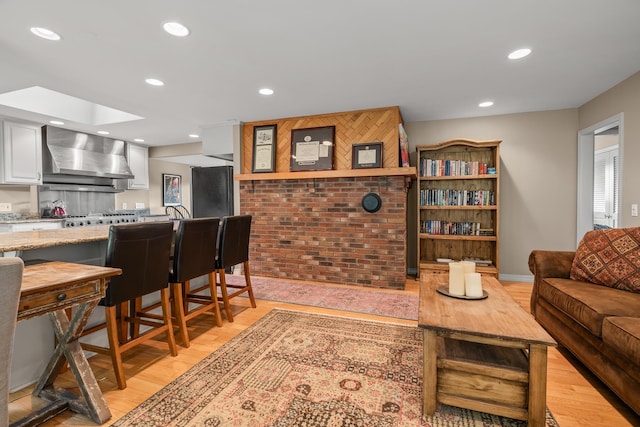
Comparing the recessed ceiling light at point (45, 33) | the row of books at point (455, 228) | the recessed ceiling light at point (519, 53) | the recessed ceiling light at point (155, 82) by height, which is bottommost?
the row of books at point (455, 228)

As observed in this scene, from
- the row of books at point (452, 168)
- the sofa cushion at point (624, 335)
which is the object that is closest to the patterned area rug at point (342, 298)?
the sofa cushion at point (624, 335)

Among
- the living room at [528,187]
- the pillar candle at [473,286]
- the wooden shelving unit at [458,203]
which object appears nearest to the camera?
the pillar candle at [473,286]

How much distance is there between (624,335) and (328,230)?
9.91ft

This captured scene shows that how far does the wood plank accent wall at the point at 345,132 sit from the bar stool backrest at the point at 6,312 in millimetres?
3475

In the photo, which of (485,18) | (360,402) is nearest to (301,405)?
(360,402)

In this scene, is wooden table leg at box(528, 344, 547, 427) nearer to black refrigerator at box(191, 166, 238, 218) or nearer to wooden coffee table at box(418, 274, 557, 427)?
wooden coffee table at box(418, 274, 557, 427)

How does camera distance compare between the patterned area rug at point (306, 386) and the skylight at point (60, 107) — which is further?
the skylight at point (60, 107)

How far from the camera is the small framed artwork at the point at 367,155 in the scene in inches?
151

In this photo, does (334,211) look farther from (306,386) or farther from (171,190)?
(171,190)

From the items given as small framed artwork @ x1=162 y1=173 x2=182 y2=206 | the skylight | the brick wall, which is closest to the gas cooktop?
small framed artwork @ x1=162 y1=173 x2=182 y2=206

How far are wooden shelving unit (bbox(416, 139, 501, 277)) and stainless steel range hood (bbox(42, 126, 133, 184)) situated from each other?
5165 millimetres

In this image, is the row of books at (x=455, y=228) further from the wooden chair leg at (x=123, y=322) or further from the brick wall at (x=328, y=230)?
the wooden chair leg at (x=123, y=322)

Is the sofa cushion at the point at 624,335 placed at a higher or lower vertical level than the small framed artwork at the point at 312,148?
lower

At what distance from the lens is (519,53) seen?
2.49m
